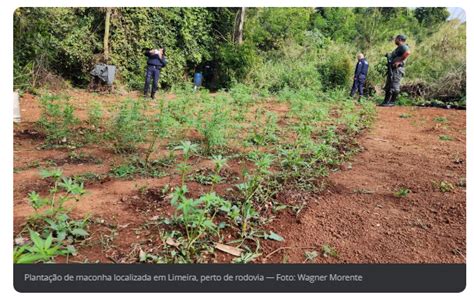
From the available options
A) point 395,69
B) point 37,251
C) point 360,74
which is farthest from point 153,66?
point 395,69

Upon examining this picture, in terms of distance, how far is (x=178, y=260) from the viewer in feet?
5.39

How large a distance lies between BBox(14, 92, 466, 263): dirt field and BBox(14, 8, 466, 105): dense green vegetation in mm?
538

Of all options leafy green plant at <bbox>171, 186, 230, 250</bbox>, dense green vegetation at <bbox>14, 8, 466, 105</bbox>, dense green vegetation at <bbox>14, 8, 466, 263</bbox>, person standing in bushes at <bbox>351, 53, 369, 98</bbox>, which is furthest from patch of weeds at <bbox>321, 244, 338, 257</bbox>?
person standing in bushes at <bbox>351, 53, 369, 98</bbox>

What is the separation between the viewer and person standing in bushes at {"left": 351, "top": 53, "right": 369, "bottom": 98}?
14.7ft

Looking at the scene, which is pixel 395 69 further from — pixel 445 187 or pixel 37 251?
pixel 37 251

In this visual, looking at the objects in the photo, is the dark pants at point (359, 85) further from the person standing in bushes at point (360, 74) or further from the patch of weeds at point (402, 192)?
the patch of weeds at point (402, 192)

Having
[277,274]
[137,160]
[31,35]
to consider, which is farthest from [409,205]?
[31,35]

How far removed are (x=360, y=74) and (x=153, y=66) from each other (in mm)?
→ 3164

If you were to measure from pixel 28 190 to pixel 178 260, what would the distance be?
1.03m

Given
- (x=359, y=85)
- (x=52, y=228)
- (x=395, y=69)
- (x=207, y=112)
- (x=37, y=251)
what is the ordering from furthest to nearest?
(x=359, y=85) → (x=395, y=69) → (x=207, y=112) → (x=52, y=228) → (x=37, y=251)

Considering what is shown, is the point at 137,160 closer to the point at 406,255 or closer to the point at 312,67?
the point at 406,255

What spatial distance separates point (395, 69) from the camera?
5.33 metres

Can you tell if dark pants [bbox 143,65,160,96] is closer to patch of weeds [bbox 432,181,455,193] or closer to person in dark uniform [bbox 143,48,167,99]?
person in dark uniform [bbox 143,48,167,99]

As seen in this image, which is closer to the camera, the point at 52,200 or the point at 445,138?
the point at 52,200
